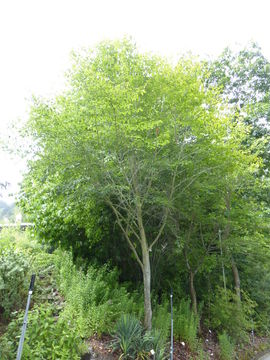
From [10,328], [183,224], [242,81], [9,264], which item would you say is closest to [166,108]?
[183,224]

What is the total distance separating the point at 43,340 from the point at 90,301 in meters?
1.37

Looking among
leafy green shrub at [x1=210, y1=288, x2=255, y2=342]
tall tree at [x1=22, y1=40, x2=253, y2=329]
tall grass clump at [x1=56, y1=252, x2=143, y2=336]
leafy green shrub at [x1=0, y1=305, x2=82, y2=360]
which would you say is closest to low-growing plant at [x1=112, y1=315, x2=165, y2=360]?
tall grass clump at [x1=56, y1=252, x2=143, y2=336]

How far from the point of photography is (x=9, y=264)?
179 inches

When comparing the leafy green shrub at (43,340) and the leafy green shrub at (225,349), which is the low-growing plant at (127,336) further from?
the leafy green shrub at (225,349)

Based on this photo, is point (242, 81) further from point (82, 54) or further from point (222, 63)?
point (82, 54)

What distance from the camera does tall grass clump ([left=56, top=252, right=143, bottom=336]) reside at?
4.33m

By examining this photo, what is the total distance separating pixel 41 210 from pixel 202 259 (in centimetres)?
445

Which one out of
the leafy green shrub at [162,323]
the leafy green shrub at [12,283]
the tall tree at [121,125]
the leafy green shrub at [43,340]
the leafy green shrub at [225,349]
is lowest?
the leafy green shrub at [225,349]

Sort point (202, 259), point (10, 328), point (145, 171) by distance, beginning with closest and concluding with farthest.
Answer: point (10, 328), point (145, 171), point (202, 259)

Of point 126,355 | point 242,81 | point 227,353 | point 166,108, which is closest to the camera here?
point 126,355

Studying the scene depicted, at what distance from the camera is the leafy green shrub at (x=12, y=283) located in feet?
13.8

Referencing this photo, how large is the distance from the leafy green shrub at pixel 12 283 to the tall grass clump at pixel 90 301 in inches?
28.5

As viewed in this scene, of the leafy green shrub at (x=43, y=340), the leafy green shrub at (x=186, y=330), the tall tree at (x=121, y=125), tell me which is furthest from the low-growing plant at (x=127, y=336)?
the leafy green shrub at (x=186, y=330)

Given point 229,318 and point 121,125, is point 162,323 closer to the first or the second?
point 229,318
